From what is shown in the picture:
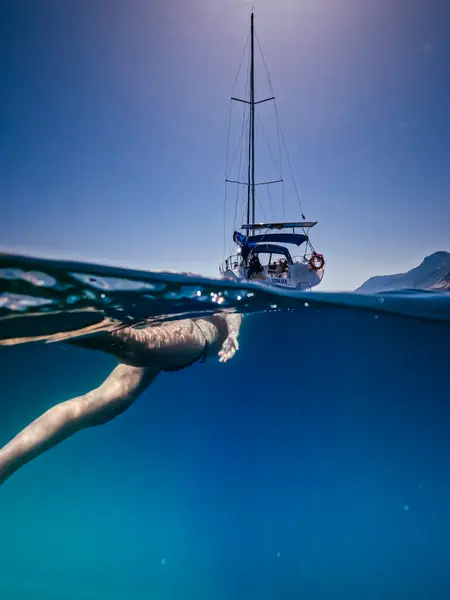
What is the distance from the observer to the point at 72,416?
5191 millimetres

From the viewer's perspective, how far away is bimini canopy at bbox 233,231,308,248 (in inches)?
723

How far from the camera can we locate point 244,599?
→ 12.2 m

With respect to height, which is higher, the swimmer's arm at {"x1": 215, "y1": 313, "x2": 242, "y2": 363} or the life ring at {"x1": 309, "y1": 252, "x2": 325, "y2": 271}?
the life ring at {"x1": 309, "y1": 252, "x2": 325, "y2": 271}

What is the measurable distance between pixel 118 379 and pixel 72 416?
97 cm

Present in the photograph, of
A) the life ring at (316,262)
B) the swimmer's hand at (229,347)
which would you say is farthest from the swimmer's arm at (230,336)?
the life ring at (316,262)

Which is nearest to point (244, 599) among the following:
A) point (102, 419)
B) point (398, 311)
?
point (102, 419)

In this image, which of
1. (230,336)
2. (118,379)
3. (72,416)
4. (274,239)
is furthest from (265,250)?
(72,416)

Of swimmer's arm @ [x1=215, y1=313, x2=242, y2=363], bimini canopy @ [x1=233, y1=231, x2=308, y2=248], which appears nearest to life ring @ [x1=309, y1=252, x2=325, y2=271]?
bimini canopy @ [x1=233, y1=231, x2=308, y2=248]

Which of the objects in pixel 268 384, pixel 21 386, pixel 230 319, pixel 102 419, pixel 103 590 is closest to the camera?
pixel 102 419

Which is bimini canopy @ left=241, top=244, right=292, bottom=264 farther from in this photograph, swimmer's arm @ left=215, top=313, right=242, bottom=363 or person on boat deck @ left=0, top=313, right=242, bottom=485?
person on boat deck @ left=0, top=313, right=242, bottom=485

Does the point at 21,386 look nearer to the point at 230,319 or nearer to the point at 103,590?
the point at 103,590

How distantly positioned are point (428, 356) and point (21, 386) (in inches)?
743

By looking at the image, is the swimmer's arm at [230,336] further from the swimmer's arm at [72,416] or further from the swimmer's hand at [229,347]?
the swimmer's arm at [72,416]

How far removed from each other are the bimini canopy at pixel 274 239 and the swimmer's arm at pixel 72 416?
1421cm
